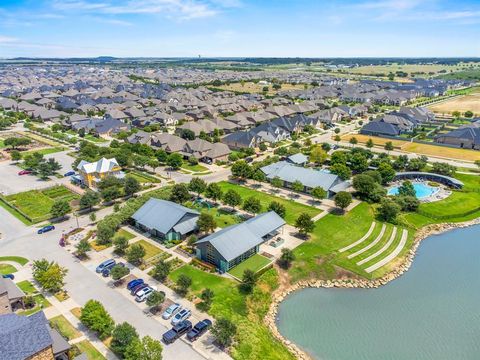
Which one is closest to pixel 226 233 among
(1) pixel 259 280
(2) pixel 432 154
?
(1) pixel 259 280

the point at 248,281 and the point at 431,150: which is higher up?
the point at 431,150

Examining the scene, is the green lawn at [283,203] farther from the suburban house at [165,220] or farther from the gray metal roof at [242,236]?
the suburban house at [165,220]

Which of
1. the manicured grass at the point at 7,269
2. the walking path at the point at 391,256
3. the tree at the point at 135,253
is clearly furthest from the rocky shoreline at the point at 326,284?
the manicured grass at the point at 7,269

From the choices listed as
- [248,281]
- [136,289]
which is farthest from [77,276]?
[248,281]

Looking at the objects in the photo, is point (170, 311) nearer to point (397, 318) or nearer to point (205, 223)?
point (205, 223)

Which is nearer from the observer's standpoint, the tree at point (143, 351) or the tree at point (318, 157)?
the tree at point (143, 351)

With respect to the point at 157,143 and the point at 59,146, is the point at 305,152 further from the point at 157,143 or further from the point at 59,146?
the point at 59,146
